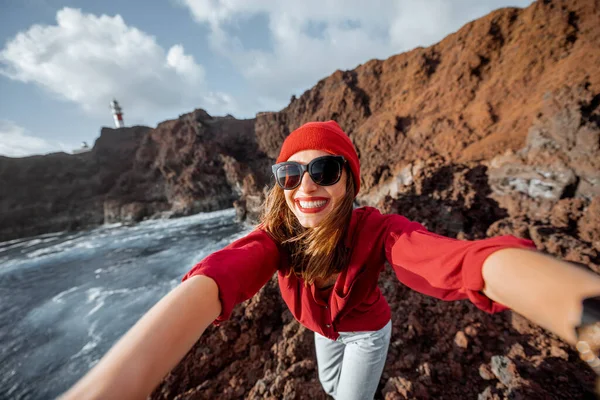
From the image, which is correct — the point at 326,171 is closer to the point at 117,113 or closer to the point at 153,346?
the point at 153,346

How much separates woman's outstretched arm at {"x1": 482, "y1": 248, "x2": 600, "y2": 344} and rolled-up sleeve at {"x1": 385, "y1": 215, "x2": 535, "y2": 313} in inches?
1.1

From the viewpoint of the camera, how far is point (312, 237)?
1105 millimetres

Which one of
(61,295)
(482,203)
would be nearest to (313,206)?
(482,203)

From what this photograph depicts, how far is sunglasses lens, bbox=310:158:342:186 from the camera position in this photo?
3.67 ft

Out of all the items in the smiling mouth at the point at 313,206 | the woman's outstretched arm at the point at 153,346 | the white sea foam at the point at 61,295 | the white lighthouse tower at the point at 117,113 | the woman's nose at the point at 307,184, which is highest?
the white lighthouse tower at the point at 117,113

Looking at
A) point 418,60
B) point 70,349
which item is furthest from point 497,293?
point 418,60

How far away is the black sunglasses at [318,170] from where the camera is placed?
44.0 inches

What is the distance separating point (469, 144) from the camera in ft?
27.9

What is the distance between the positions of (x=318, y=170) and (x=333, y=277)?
616 millimetres

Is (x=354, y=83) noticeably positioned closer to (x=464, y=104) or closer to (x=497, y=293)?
(x=464, y=104)

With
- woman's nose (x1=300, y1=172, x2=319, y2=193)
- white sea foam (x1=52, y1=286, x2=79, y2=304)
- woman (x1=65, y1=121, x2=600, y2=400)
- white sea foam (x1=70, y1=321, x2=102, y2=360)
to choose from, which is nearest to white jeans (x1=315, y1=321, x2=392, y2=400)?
woman (x1=65, y1=121, x2=600, y2=400)

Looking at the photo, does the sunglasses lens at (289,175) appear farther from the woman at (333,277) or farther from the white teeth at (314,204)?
the white teeth at (314,204)

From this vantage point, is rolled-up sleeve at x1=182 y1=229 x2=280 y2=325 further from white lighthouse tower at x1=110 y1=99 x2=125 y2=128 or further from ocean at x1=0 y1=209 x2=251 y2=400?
white lighthouse tower at x1=110 y1=99 x2=125 y2=128

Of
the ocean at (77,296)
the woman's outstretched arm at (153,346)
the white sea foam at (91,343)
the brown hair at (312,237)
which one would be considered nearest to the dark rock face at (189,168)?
the ocean at (77,296)
